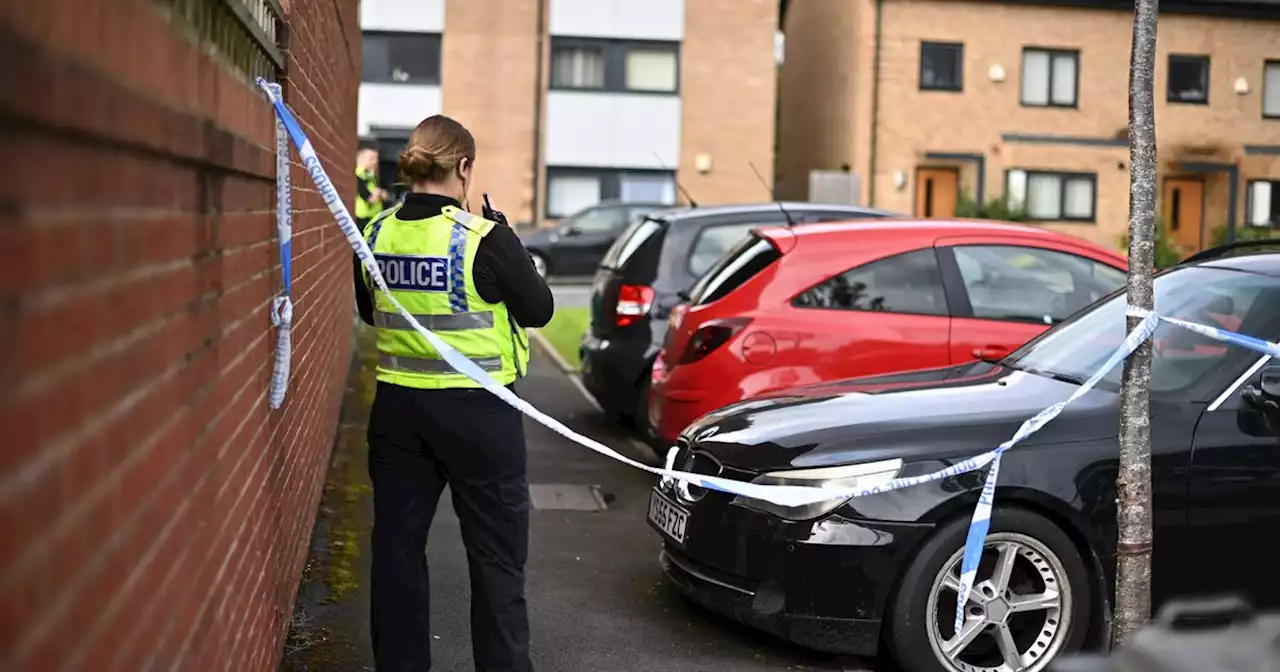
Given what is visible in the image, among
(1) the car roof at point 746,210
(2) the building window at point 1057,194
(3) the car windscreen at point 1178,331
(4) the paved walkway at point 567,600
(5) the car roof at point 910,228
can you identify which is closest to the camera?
(4) the paved walkway at point 567,600

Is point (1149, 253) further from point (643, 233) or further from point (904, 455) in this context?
point (643, 233)

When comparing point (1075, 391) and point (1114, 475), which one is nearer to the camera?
point (1114, 475)

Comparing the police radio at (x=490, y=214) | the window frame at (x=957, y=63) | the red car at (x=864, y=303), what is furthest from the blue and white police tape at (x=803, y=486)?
the window frame at (x=957, y=63)

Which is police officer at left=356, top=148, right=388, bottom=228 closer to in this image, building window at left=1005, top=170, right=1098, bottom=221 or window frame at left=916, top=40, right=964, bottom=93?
window frame at left=916, top=40, right=964, bottom=93

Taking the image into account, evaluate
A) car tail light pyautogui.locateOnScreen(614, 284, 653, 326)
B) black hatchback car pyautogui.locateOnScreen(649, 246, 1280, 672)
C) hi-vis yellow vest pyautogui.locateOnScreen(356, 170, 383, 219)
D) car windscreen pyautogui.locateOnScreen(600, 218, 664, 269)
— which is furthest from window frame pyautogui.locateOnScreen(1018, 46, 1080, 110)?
black hatchback car pyautogui.locateOnScreen(649, 246, 1280, 672)

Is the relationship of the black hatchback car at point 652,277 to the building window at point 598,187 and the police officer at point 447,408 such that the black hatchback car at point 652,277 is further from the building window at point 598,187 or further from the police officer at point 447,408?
the building window at point 598,187

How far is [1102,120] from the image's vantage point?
109 ft

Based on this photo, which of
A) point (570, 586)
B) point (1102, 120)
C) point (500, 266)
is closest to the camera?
point (500, 266)

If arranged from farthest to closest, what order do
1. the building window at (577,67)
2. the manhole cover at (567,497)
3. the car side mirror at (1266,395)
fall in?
the building window at (577,67)
the manhole cover at (567,497)
the car side mirror at (1266,395)

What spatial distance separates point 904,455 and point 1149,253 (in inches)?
43.1

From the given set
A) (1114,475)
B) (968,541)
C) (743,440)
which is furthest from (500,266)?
(1114,475)

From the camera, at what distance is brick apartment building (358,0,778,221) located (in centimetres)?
3372

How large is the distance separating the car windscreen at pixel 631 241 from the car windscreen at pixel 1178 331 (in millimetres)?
4058

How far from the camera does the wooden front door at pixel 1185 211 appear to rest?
3450 cm
